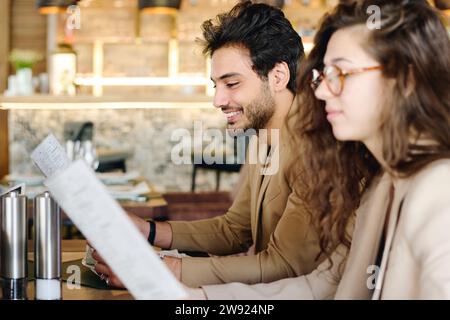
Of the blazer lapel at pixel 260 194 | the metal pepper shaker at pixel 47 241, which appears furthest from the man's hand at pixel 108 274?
the blazer lapel at pixel 260 194

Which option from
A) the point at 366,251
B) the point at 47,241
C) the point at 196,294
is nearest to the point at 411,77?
the point at 366,251

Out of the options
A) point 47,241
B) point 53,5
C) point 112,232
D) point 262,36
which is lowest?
point 47,241

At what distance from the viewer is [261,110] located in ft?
7.47

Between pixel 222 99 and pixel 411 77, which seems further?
pixel 222 99

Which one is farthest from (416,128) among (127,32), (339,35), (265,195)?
(127,32)

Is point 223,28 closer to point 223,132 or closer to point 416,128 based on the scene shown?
point 416,128

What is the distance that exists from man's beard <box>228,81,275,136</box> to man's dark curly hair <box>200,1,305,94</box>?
0.20 ft

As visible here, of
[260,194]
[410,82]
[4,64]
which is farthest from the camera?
[4,64]

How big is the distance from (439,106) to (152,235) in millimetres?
1132

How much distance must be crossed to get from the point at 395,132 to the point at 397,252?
233 mm

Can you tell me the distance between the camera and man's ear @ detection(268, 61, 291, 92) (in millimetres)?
2283

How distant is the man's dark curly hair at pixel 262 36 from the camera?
2266mm

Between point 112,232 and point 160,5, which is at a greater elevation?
point 160,5

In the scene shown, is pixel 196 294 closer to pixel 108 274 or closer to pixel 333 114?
pixel 108 274
